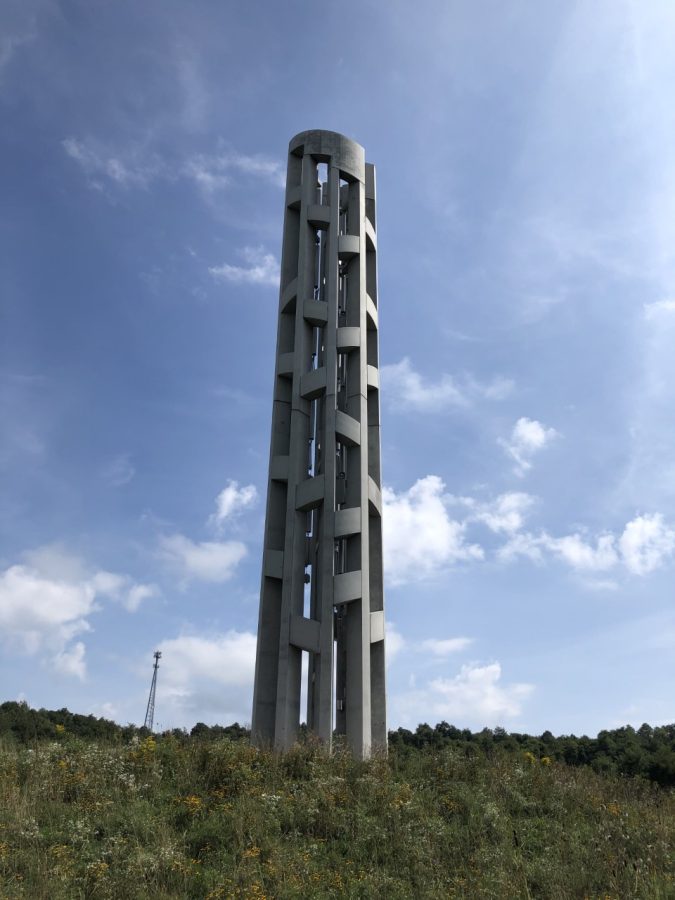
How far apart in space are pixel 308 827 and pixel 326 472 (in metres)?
9.13

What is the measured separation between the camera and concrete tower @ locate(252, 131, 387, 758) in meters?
17.6

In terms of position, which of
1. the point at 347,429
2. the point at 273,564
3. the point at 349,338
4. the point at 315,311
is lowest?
the point at 273,564

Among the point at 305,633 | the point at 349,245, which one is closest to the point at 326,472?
the point at 305,633

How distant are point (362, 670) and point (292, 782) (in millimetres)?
5233

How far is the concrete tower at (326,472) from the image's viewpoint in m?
17.6

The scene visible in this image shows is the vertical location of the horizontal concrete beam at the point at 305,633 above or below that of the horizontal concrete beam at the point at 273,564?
below

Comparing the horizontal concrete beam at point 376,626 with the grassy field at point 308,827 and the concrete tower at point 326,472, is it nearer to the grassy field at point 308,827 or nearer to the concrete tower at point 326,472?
the concrete tower at point 326,472

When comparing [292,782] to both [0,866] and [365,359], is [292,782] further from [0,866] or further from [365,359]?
[365,359]

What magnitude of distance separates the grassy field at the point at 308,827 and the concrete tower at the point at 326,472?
11.9 ft

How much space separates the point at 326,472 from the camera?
18.4 meters

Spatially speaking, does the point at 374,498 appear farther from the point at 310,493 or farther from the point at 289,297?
the point at 289,297

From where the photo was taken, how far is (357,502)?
18844mm

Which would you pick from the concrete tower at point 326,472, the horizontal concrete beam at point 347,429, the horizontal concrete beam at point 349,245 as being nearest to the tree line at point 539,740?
the concrete tower at point 326,472

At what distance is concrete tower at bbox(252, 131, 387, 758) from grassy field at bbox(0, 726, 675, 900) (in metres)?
3.61
